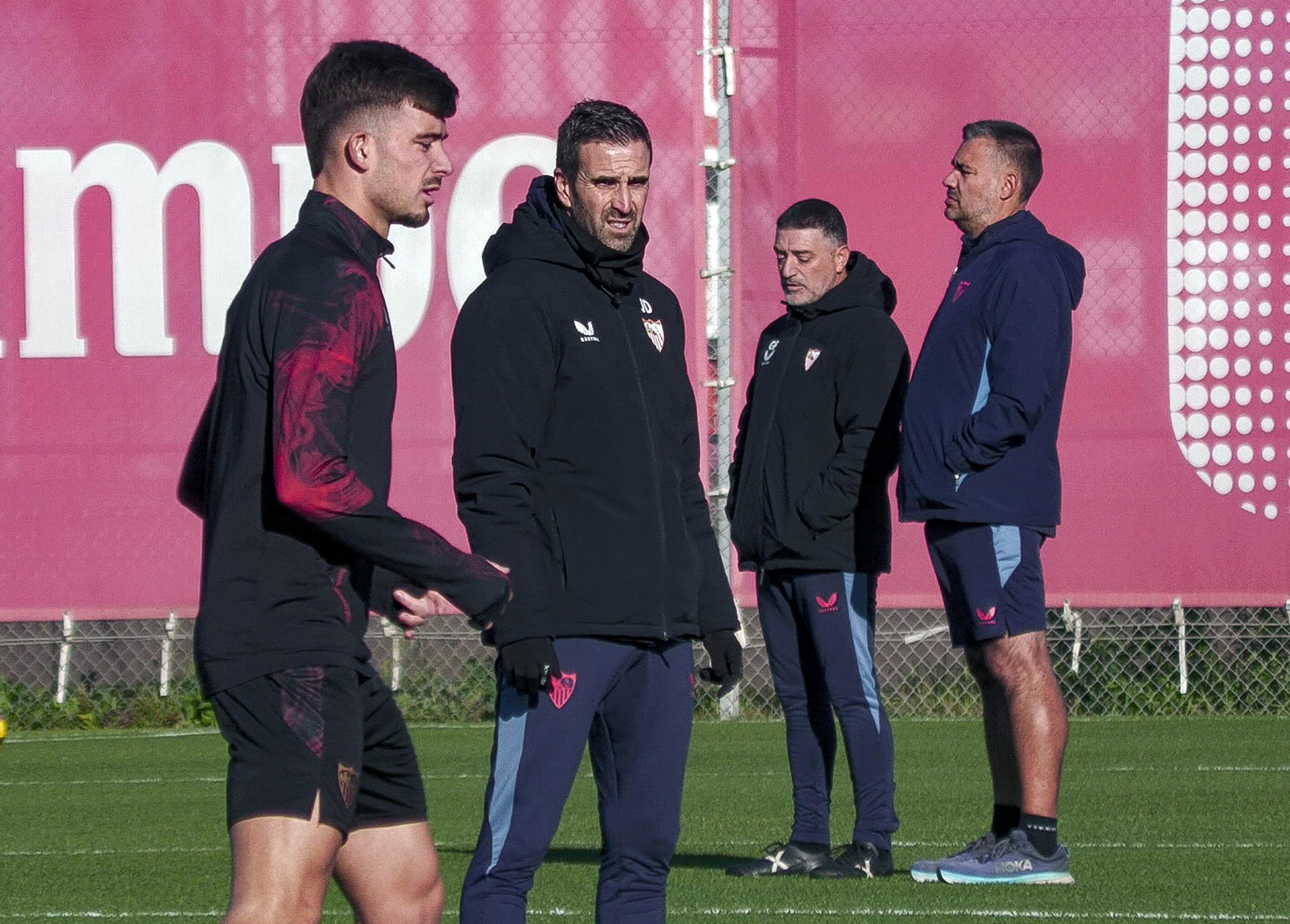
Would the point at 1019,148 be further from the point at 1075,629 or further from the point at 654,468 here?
the point at 1075,629

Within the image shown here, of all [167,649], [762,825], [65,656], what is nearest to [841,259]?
[762,825]

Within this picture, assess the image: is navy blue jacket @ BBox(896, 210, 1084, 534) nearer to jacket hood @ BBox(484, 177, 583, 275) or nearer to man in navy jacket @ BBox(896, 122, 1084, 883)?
man in navy jacket @ BBox(896, 122, 1084, 883)

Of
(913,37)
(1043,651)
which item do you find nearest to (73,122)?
(913,37)

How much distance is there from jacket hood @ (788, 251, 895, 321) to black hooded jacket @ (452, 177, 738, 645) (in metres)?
2.33

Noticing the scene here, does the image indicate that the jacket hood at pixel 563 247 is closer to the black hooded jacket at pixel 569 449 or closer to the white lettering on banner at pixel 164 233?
the black hooded jacket at pixel 569 449

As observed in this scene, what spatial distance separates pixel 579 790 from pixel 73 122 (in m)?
4.55

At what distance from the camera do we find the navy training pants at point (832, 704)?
5871 mm

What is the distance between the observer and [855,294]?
6215mm

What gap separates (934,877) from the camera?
18.9ft

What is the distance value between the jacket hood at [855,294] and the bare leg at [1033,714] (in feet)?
3.88

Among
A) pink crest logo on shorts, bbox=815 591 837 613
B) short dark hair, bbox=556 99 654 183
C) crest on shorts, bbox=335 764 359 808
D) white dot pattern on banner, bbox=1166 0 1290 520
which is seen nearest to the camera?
crest on shorts, bbox=335 764 359 808

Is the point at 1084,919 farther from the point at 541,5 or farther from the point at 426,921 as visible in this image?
the point at 541,5

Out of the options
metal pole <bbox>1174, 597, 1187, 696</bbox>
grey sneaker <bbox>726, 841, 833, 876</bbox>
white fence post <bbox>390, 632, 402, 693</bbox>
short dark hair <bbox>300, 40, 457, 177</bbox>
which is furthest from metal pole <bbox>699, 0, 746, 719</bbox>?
short dark hair <bbox>300, 40, 457, 177</bbox>

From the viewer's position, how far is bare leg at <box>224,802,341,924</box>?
10.3 ft
